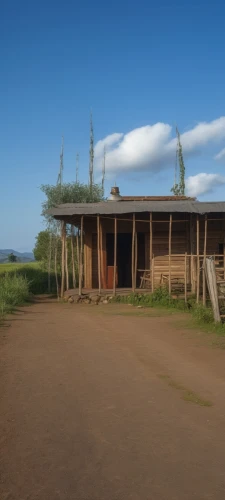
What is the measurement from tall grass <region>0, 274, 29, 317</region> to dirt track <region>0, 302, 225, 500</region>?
203 inches

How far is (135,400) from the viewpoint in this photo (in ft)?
19.2

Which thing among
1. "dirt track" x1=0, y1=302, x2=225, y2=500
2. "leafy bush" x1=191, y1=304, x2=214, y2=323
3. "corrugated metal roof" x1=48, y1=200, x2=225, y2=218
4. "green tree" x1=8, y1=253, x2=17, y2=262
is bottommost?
"dirt track" x1=0, y1=302, x2=225, y2=500

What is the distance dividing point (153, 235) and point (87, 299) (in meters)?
3.71

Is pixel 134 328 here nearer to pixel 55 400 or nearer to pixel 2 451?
pixel 55 400

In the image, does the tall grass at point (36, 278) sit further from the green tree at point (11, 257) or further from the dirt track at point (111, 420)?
the green tree at point (11, 257)

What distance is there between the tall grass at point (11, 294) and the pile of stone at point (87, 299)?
64.2 inches

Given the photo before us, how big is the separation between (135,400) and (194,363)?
238cm

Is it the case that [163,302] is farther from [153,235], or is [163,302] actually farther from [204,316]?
[204,316]

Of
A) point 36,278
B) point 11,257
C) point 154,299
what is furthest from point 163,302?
point 11,257

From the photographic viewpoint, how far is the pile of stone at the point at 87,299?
17562 millimetres

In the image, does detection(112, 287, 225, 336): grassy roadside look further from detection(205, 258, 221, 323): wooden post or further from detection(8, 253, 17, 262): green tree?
detection(8, 253, 17, 262): green tree

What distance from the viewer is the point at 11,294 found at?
17125mm

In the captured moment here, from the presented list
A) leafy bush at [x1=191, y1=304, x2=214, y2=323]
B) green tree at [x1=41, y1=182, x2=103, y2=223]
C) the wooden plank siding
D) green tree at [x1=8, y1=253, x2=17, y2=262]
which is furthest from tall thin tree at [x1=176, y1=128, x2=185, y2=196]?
green tree at [x1=8, y1=253, x2=17, y2=262]

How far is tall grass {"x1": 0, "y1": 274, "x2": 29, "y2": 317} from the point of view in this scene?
49.0 ft
